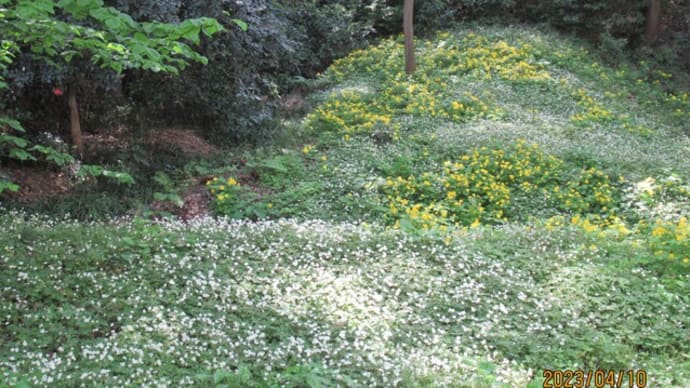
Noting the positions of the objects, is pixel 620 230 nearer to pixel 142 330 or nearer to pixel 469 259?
pixel 469 259

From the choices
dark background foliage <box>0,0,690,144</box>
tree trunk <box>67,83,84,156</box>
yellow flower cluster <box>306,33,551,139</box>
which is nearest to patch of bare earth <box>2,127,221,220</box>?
tree trunk <box>67,83,84,156</box>

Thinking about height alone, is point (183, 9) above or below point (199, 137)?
above

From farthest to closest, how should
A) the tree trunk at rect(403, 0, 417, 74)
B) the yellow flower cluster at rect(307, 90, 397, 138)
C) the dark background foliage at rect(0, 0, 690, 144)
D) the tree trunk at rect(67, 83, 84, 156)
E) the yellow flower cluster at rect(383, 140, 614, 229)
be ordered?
1. the tree trunk at rect(403, 0, 417, 74)
2. the yellow flower cluster at rect(307, 90, 397, 138)
3. the tree trunk at rect(67, 83, 84, 156)
4. the dark background foliage at rect(0, 0, 690, 144)
5. the yellow flower cluster at rect(383, 140, 614, 229)

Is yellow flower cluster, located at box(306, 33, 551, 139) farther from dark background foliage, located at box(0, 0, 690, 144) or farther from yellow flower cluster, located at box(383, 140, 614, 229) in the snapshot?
yellow flower cluster, located at box(383, 140, 614, 229)

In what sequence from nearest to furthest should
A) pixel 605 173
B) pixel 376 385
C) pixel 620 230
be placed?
1. pixel 376 385
2. pixel 620 230
3. pixel 605 173

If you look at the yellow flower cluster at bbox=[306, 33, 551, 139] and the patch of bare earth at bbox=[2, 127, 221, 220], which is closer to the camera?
the patch of bare earth at bbox=[2, 127, 221, 220]

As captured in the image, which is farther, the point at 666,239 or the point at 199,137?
the point at 199,137

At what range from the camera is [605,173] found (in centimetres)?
883

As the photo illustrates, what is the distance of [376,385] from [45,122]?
7.81 m

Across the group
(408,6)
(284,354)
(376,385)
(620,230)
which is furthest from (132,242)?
(408,6)

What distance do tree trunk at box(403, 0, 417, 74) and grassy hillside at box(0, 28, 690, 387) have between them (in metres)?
4.89
